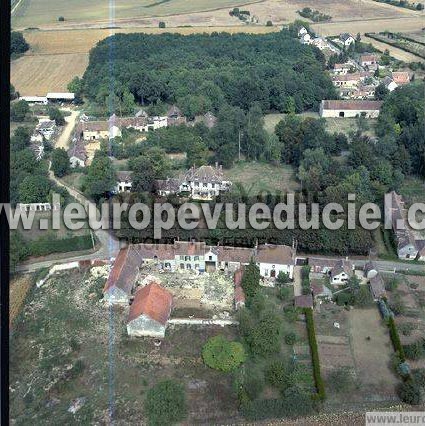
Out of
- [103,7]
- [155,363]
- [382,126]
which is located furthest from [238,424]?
[103,7]

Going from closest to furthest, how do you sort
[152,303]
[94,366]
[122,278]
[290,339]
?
[94,366], [290,339], [152,303], [122,278]

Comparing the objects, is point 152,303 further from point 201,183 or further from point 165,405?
point 201,183

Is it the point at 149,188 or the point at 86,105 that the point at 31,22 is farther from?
the point at 149,188

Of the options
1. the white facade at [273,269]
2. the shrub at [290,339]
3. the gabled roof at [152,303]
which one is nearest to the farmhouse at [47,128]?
the gabled roof at [152,303]

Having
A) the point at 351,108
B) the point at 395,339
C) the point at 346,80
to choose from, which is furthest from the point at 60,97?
the point at 395,339

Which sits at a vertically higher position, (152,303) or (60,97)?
(60,97)

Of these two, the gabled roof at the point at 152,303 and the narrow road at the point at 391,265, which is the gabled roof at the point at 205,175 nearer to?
the narrow road at the point at 391,265

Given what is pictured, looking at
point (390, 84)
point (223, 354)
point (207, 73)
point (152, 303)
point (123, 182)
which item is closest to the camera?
point (223, 354)
